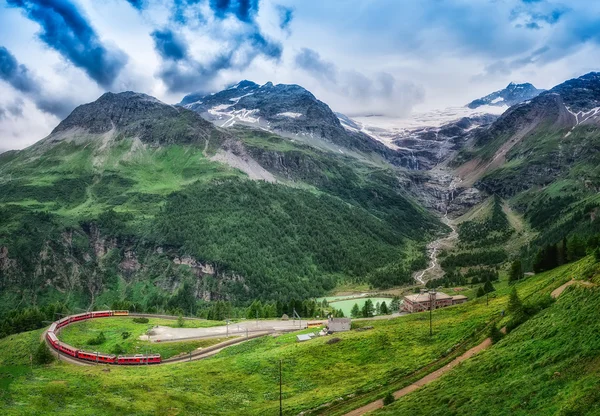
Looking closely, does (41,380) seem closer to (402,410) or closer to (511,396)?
(402,410)

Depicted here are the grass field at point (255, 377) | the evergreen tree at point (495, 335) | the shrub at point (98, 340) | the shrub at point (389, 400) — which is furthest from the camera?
the shrub at point (98, 340)

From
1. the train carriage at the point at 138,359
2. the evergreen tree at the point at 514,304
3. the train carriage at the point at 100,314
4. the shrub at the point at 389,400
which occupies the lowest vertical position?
the train carriage at the point at 138,359

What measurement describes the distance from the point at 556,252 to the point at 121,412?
102m

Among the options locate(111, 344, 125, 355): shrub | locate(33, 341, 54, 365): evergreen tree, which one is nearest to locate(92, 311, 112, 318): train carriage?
locate(111, 344, 125, 355): shrub

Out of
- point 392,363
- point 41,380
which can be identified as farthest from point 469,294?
point 41,380

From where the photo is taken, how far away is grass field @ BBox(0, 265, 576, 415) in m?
61.6

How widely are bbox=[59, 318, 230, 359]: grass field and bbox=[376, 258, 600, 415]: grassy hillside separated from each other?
71868 mm

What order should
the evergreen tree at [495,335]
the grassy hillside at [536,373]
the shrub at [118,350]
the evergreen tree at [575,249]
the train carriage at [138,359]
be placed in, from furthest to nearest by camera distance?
the shrub at [118,350] < the evergreen tree at [575,249] < the train carriage at [138,359] < the evergreen tree at [495,335] < the grassy hillside at [536,373]

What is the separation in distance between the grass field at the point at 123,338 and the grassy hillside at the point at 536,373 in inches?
2829

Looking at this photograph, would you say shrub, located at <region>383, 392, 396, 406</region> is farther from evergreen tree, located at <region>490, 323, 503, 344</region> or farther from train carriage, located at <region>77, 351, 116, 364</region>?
train carriage, located at <region>77, 351, 116, 364</region>

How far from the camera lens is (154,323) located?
5354 inches

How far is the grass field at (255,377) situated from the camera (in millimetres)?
61562

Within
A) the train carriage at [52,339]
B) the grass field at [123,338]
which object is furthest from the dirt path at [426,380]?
the train carriage at [52,339]

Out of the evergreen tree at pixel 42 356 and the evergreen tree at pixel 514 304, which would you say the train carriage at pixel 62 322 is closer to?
the evergreen tree at pixel 42 356
